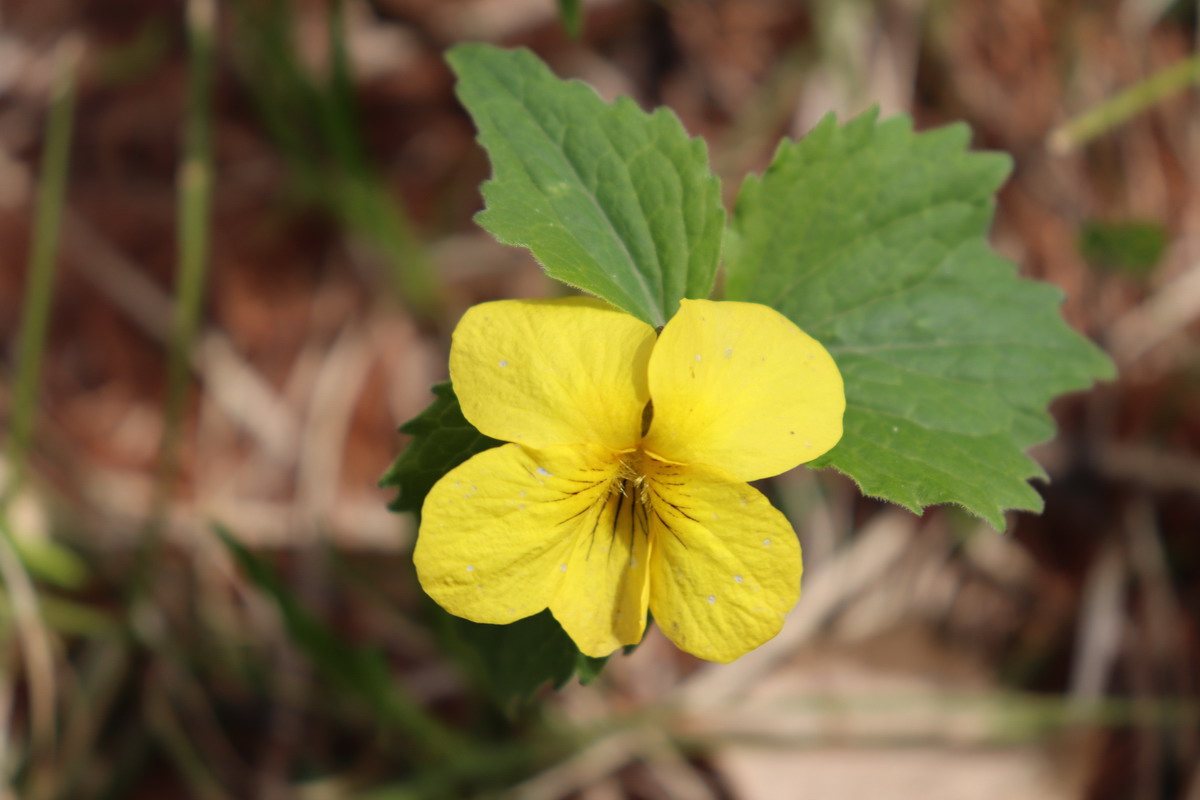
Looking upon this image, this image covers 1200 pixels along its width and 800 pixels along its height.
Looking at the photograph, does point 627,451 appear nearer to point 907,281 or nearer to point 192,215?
point 907,281

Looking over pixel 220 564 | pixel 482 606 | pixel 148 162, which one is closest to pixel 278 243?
pixel 148 162

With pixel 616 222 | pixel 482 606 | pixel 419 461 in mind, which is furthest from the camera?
pixel 616 222

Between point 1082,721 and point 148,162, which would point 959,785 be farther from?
point 148,162

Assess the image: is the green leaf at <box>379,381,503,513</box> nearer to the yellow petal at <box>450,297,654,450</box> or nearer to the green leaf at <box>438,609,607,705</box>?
the yellow petal at <box>450,297,654,450</box>

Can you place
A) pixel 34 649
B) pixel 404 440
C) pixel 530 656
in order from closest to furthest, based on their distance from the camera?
pixel 530 656 → pixel 34 649 → pixel 404 440

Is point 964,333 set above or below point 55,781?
above

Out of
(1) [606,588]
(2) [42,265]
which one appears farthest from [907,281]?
(2) [42,265]

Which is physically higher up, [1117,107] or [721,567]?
[1117,107]
